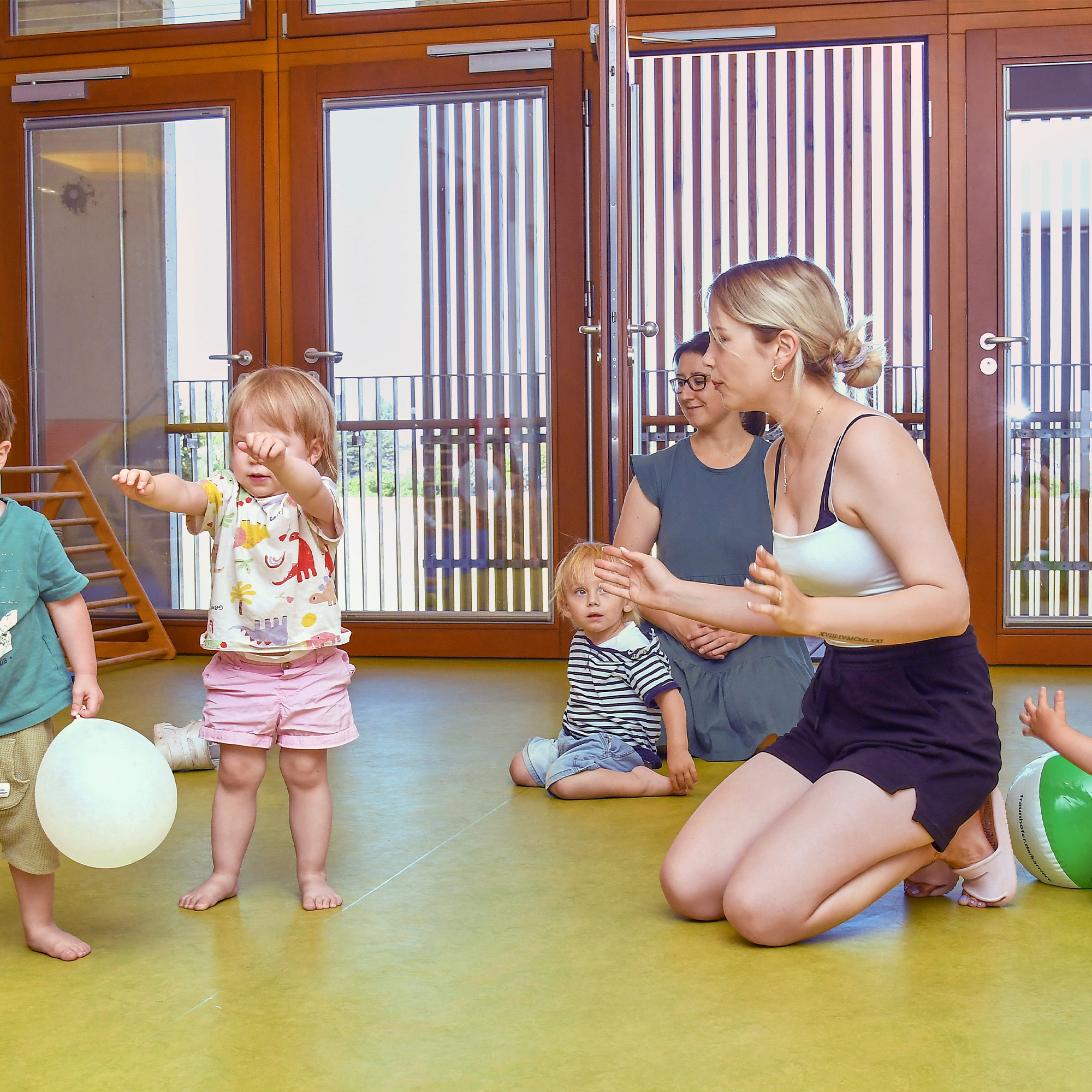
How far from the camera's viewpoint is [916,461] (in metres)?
1.65

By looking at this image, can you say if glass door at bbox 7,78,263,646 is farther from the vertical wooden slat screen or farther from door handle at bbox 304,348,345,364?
the vertical wooden slat screen

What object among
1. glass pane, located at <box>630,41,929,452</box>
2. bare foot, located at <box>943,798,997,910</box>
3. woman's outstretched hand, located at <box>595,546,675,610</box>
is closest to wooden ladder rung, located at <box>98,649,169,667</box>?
glass pane, located at <box>630,41,929,452</box>

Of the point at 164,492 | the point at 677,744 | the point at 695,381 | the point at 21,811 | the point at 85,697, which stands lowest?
the point at 677,744

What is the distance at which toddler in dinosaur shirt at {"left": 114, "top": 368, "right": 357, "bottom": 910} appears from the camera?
1.81 metres

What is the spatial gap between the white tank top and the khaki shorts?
3.57 feet

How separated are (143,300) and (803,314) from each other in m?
3.61

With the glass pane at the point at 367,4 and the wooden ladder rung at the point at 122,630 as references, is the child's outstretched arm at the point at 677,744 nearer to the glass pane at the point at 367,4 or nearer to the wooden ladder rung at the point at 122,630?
the wooden ladder rung at the point at 122,630

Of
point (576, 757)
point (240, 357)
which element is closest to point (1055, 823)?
point (576, 757)

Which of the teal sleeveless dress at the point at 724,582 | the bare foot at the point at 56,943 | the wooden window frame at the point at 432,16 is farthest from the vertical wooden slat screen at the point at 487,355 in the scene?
the bare foot at the point at 56,943

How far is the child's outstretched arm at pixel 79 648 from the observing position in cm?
162

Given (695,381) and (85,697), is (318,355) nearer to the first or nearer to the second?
(695,381)

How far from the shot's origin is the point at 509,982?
1492 mm

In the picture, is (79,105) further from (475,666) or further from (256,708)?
(256,708)

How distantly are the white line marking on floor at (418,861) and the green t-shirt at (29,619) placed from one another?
0.51m
